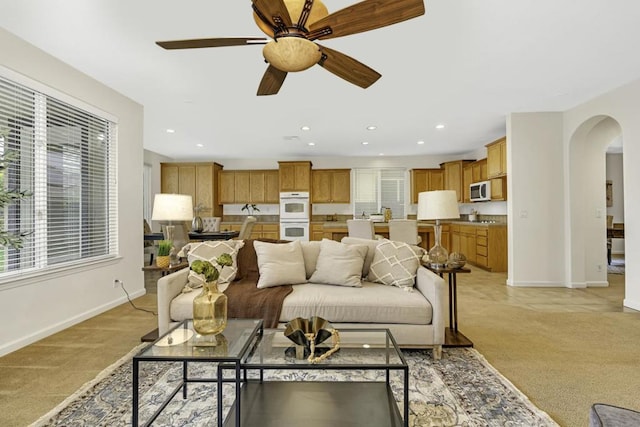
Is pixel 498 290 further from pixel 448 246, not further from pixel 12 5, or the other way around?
pixel 12 5

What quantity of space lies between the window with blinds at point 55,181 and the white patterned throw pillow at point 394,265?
9.48ft

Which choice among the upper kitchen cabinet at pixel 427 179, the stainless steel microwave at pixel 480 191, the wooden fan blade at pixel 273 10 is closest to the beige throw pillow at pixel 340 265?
the wooden fan blade at pixel 273 10

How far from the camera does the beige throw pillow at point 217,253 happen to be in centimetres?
284

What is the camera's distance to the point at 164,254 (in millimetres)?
2982

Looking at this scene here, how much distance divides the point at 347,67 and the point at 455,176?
6094 mm

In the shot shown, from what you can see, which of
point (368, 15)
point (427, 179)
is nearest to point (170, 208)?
point (368, 15)

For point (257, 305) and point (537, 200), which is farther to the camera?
point (537, 200)

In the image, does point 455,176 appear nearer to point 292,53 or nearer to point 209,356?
point 292,53

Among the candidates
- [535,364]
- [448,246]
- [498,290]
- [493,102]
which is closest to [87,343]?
[535,364]

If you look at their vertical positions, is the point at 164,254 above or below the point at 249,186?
below

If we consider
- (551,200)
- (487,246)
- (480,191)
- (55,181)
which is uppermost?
(480,191)

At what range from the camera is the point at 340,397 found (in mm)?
1626

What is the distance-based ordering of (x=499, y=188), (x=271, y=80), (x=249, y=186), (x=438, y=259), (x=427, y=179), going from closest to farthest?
(x=271, y=80) → (x=438, y=259) → (x=499, y=188) → (x=427, y=179) → (x=249, y=186)

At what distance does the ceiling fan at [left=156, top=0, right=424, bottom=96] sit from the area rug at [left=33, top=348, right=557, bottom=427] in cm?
194
